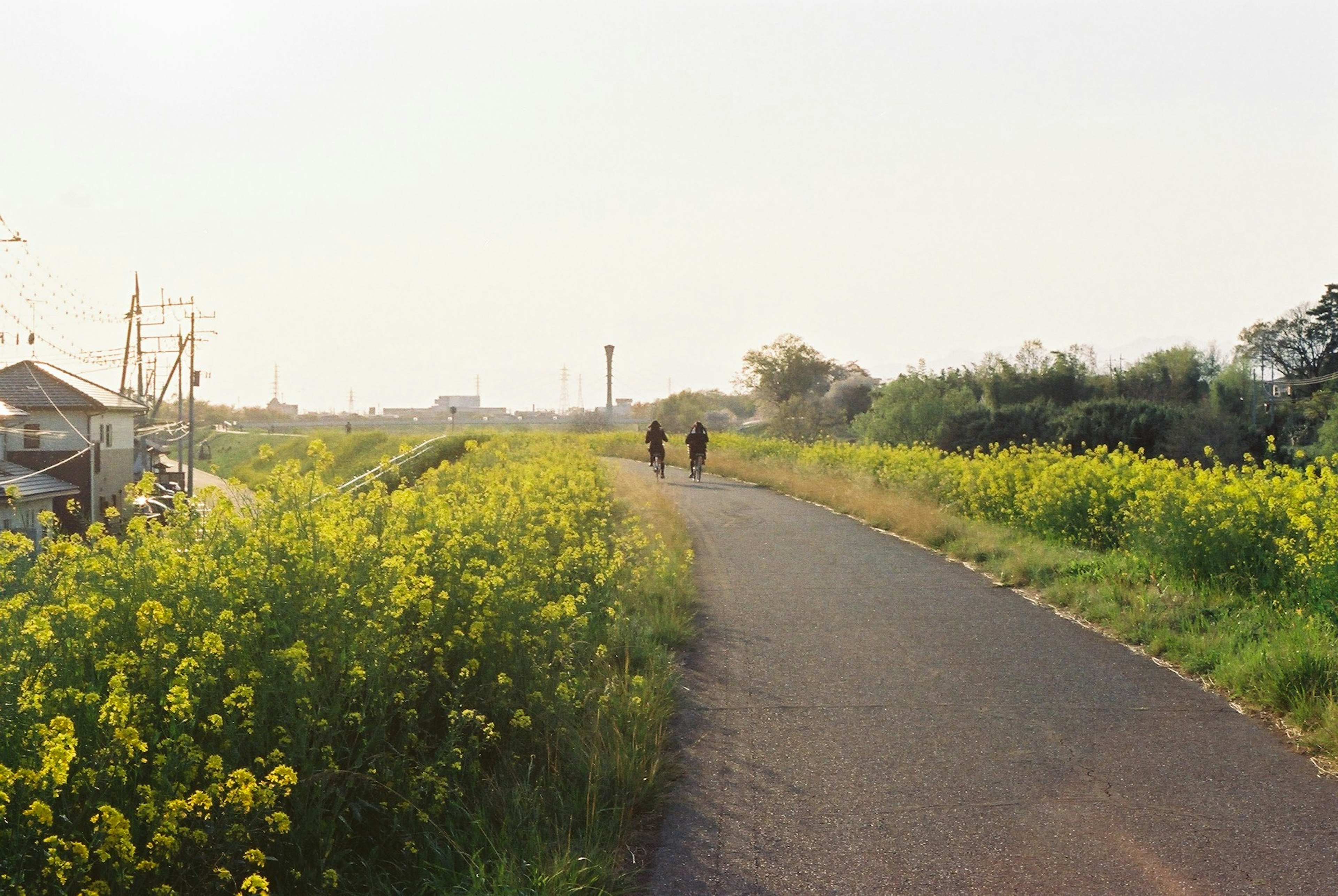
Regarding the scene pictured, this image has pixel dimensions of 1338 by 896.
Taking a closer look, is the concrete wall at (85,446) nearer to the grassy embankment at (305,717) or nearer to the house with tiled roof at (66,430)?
the house with tiled roof at (66,430)

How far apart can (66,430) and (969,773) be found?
47.4 metres

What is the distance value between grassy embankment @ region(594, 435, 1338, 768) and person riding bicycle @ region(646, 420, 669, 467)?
10793 millimetres

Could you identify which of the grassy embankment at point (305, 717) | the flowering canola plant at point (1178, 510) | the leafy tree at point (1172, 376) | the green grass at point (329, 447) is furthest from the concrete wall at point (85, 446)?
the leafy tree at point (1172, 376)

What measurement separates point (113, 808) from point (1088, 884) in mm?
3534

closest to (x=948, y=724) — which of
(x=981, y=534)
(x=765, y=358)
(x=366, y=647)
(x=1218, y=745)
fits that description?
(x=1218, y=745)

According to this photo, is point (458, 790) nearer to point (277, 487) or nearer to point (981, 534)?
point (277, 487)

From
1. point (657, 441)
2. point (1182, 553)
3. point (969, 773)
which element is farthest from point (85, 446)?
point (969, 773)

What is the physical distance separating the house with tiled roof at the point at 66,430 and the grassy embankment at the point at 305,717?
37.5 m

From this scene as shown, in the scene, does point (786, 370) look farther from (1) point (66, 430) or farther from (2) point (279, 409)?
(2) point (279, 409)

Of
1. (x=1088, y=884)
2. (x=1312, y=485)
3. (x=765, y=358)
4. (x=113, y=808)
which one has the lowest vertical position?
(x=1088, y=884)

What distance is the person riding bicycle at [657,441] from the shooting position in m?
29.6

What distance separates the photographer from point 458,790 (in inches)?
200

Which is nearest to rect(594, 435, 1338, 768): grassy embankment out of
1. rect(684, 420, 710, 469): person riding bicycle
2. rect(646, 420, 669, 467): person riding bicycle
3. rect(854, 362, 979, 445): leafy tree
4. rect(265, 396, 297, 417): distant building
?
rect(684, 420, 710, 469): person riding bicycle

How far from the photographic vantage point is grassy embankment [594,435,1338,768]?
7.55 metres
